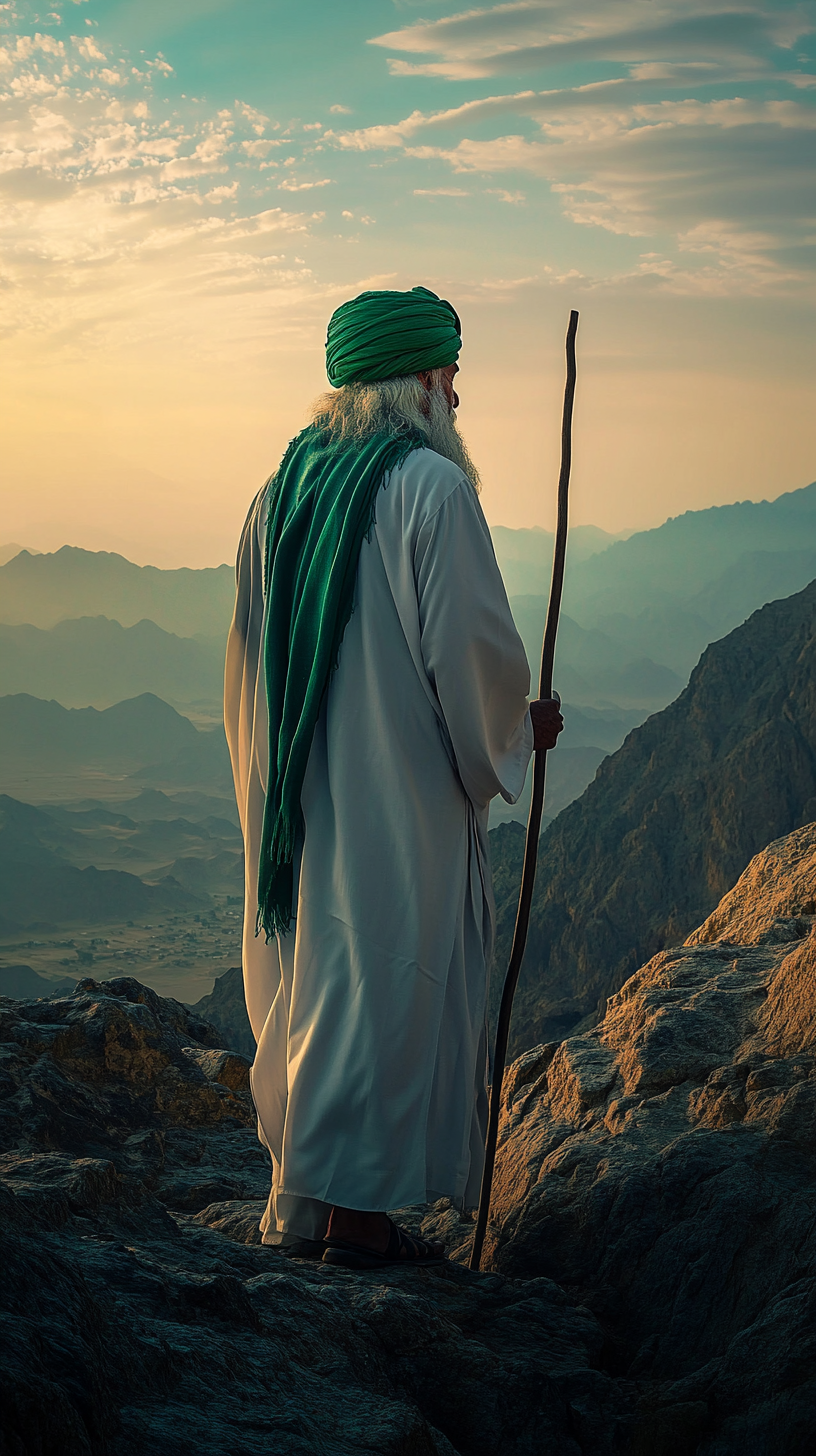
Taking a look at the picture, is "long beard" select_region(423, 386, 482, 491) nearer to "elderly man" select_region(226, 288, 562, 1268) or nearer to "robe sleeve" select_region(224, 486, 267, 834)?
"elderly man" select_region(226, 288, 562, 1268)

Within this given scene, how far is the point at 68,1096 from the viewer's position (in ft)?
11.1

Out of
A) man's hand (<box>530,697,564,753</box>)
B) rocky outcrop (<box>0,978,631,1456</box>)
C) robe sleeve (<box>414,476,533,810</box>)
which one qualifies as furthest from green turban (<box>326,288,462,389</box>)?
rocky outcrop (<box>0,978,631,1456</box>)

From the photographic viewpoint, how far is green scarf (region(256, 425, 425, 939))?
112 inches

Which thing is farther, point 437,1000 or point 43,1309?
point 437,1000

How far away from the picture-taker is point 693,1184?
2.72 metres

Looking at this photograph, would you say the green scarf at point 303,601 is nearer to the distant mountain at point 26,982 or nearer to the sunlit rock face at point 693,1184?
the sunlit rock face at point 693,1184

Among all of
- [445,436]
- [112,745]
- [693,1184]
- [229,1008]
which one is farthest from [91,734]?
[693,1184]

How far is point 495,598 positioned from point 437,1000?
1008mm

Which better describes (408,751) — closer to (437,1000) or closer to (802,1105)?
(437,1000)

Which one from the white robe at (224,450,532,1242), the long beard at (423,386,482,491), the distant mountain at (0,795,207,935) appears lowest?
the distant mountain at (0,795,207,935)

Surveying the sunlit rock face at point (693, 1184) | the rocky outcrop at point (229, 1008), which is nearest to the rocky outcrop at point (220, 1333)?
the sunlit rock face at point (693, 1184)

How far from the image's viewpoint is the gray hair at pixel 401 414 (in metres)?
3.06

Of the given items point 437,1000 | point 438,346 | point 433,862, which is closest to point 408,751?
point 433,862

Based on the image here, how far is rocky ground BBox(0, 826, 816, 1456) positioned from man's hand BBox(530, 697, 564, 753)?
0.91 meters
